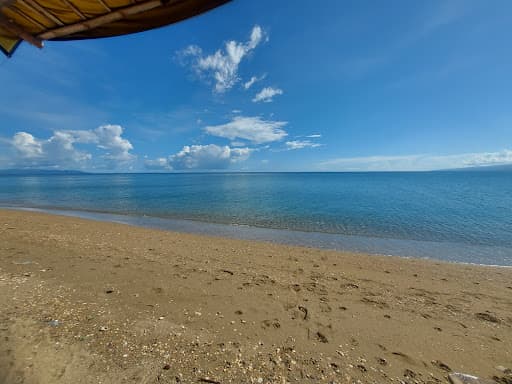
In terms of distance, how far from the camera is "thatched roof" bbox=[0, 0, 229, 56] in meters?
2.49

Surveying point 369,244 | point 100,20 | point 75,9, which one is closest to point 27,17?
point 75,9

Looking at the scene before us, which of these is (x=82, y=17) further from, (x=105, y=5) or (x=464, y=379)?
(x=464, y=379)

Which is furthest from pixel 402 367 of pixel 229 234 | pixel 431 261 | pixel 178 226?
pixel 178 226

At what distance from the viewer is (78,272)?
6.33 meters

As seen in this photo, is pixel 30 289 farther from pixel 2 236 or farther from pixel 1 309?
pixel 2 236

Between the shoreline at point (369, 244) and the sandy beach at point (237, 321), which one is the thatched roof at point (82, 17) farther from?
the shoreline at point (369, 244)

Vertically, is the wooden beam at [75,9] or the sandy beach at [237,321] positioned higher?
the wooden beam at [75,9]

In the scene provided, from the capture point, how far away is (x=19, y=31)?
2.70 m

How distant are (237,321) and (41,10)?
5754 mm

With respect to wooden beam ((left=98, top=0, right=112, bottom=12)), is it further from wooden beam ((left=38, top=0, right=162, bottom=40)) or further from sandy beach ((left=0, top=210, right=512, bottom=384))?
sandy beach ((left=0, top=210, right=512, bottom=384))

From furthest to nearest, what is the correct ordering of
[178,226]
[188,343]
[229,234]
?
1. [178,226]
2. [229,234]
3. [188,343]

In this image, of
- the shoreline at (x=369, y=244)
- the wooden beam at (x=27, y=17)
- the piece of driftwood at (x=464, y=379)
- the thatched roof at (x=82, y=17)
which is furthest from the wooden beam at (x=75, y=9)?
the shoreline at (x=369, y=244)

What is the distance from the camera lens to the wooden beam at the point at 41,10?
2.43 meters

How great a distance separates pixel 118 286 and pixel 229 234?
8.96 m
